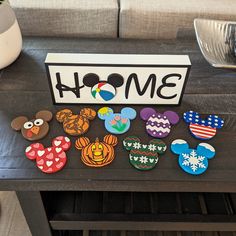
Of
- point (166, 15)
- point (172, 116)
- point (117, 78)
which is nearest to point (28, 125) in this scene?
point (117, 78)

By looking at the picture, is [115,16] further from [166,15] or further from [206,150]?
[206,150]

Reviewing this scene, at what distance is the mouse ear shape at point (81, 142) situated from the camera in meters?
0.62

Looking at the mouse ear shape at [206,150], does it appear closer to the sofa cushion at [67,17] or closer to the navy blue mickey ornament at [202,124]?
the navy blue mickey ornament at [202,124]

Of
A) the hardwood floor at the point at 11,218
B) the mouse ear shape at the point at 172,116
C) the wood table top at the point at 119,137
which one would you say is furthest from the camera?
the hardwood floor at the point at 11,218

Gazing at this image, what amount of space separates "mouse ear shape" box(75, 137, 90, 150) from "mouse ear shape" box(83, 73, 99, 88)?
0.44 feet

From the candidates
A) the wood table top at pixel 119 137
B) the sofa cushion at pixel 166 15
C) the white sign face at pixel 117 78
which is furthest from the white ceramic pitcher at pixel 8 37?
the sofa cushion at pixel 166 15

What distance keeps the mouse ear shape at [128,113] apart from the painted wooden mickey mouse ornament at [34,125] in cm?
18

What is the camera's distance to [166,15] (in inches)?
41.4

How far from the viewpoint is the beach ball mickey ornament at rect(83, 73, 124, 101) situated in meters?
0.66

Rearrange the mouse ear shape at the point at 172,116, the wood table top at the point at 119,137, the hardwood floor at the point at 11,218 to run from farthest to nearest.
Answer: the hardwood floor at the point at 11,218 → the mouse ear shape at the point at 172,116 → the wood table top at the point at 119,137

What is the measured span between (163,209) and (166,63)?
41 cm

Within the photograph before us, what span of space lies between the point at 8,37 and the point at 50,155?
1.24ft

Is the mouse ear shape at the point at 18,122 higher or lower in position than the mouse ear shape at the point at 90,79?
lower

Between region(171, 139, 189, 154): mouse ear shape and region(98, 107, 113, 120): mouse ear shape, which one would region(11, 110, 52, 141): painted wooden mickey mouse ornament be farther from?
region(171, 139, 189, 154): mouse ear shape
